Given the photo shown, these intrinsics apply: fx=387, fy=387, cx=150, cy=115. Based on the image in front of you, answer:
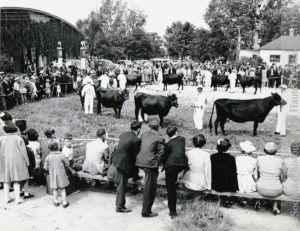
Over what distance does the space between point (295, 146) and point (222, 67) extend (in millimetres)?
28815

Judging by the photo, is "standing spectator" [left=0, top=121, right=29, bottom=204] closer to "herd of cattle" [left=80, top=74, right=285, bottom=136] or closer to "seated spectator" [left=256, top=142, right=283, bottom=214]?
"seated spectator" [left=256, top=142, right=283, bottom=214]

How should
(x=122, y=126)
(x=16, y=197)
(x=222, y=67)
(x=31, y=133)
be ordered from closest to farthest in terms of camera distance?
(x=16, y=197) < (x=31, y=133) < (x=122, y=126) < (x=222, y=67)

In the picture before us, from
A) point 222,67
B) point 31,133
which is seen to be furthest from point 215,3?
point 31,133

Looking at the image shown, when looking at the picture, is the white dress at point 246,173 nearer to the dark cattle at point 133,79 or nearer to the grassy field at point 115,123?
the grassy field at point 115,123

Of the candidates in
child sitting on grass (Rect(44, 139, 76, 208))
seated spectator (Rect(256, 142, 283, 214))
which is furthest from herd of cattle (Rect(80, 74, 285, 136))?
child sitting on grass (Rect(44, 139, 76, 208))

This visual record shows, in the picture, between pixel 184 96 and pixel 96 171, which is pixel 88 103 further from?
pixel 96 171

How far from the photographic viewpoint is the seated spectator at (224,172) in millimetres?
6875

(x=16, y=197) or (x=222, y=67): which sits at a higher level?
(x=222, y=67)

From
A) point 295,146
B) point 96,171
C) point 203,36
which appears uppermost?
point 203,36

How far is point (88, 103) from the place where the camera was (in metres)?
16.9

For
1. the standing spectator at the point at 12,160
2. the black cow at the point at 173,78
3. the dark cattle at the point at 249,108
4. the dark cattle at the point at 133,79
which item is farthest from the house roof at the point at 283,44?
the standing spectator at the point at 12,160

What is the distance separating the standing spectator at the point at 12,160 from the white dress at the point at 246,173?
400cm

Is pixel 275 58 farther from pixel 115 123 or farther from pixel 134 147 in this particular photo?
pixel 134 147

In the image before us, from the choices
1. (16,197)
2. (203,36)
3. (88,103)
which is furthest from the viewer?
(203,36)
